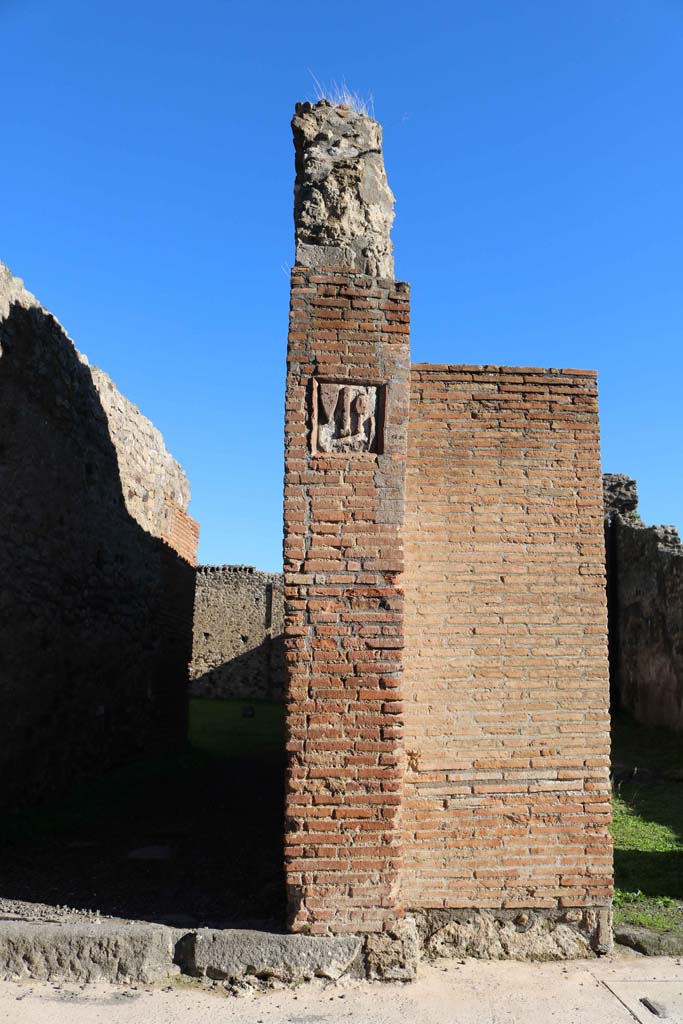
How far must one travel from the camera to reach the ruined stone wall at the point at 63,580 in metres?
6.82

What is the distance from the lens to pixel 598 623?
4.91 metres

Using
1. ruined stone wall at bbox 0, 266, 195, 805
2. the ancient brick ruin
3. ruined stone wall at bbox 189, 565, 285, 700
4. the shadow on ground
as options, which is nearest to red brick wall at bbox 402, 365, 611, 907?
the ancient brick ruin

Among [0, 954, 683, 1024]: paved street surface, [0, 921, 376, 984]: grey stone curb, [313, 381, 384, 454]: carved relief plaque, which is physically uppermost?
[313, 381, 384, 454]: carved relief plaque

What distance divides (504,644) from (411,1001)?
6.30 feet

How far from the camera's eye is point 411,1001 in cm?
399

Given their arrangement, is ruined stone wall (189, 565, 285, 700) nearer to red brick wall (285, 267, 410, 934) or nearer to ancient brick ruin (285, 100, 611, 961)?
ancient brick ruin (285, 100, 611, 961)

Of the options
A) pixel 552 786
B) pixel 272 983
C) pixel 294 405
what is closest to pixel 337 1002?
pixel 272 983

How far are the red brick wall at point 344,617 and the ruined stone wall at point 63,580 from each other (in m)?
3.21

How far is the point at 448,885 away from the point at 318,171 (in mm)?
4308

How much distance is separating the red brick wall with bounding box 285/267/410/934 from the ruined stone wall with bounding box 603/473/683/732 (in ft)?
29.1

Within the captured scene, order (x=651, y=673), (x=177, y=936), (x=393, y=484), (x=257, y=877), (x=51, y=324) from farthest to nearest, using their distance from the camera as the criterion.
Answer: (x=651, y=673) → (x=51, y=324) → (x=257, y=877) → (x=393, y=484) → (x=177, y=936)

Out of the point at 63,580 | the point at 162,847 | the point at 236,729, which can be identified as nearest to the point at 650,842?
the point at 162,847

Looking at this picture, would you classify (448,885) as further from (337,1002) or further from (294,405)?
(294,405)

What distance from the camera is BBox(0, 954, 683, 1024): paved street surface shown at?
3.79 metres
